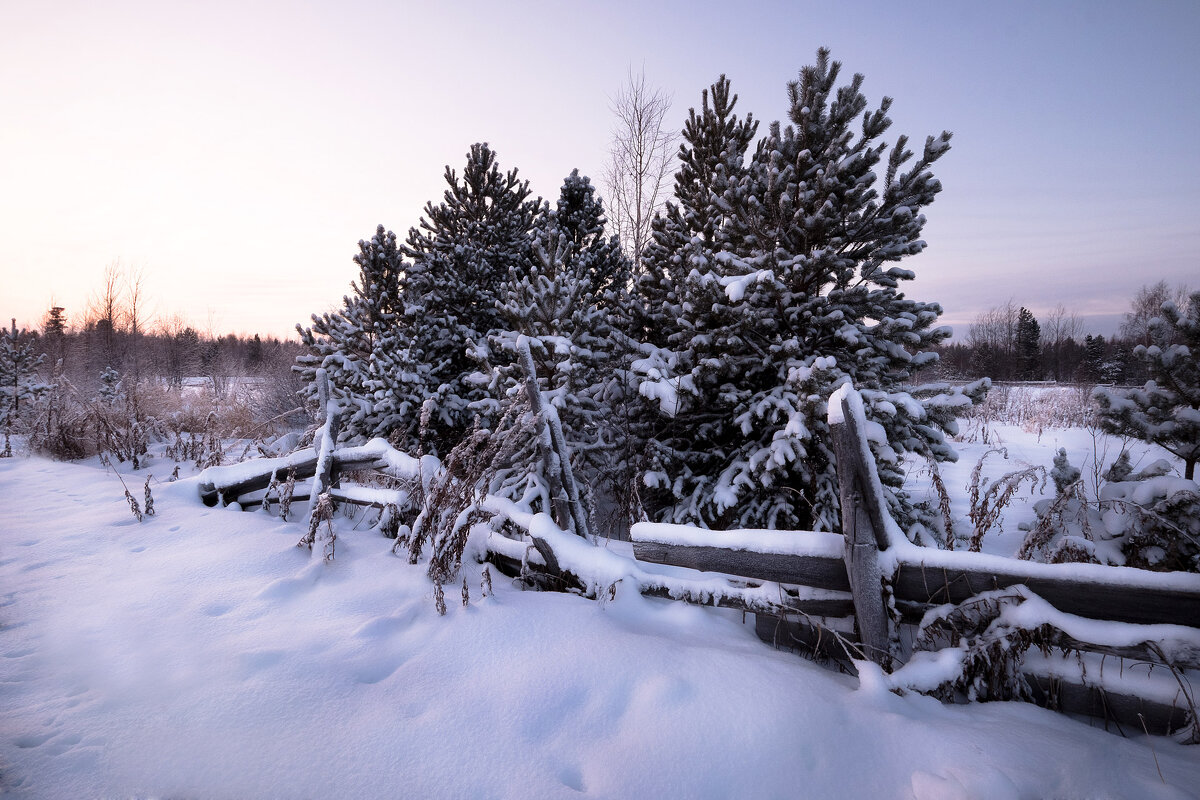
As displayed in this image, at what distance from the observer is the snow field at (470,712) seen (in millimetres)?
1828

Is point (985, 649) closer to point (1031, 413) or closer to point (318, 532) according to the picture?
point (318, 532)

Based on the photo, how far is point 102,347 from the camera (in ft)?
94.4

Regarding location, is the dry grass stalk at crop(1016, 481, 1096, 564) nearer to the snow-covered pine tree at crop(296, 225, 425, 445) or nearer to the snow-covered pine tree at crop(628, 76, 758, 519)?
the snow-covered pine tree at crop(628, 76, 758, 519)

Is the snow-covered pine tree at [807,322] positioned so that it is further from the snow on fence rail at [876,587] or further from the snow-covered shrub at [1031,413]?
the snow-covered shrub at [1031,413]

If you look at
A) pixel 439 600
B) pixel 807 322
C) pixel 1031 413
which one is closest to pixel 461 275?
pixel 807 322

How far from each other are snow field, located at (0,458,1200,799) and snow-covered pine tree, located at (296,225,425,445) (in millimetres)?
6584

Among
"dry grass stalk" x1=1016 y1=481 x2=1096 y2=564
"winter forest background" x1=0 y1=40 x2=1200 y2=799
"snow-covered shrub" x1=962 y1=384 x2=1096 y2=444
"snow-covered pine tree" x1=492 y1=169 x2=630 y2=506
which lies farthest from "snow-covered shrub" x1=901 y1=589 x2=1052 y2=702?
"snow-covered shrub" x1=962 y1=384 x2=1096 y2=444

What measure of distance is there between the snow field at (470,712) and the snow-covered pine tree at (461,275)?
22.5 ft

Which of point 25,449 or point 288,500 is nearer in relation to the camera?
point 288,500

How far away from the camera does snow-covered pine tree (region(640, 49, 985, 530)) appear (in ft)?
17.4

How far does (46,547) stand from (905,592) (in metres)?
6.78

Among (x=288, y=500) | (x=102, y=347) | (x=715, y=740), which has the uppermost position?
(x=102, y=347)

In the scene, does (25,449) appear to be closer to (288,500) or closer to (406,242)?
(406,242)

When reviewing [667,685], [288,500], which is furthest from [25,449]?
[667,685]
